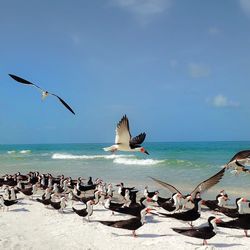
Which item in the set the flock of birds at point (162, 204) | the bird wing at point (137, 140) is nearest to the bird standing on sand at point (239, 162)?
the flock of birds at point (162, 204)

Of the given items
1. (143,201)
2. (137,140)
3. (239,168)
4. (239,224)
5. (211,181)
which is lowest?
(239,224)

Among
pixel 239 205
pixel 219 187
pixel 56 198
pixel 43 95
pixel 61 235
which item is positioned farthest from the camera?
pixel 219 187

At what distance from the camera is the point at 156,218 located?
11.3m

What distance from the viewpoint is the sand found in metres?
8.78

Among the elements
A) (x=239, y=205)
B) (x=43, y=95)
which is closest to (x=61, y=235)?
(x=43, y=95)

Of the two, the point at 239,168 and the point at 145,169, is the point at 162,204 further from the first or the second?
the point at 145,169

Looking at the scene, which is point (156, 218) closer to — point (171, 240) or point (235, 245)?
point (171, 240)

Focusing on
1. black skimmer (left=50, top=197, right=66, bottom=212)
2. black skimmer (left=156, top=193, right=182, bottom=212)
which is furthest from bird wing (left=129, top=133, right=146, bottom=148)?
black skimmer (left=50, top=197, right=66, bottom=212)

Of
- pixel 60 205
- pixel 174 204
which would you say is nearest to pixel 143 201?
pixel 174 204

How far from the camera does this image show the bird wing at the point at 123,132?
7906 mm

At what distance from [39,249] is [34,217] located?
11.0 feet

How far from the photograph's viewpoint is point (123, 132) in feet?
26.2

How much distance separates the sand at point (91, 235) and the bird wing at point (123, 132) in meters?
2.38

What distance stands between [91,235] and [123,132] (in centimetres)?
304
